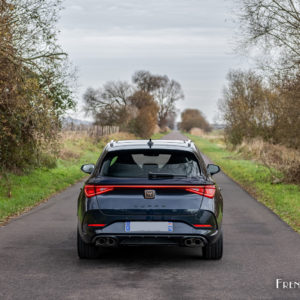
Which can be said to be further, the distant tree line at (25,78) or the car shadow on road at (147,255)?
the distant tree line at (25,78)

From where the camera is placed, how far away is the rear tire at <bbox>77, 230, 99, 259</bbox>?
288 inches

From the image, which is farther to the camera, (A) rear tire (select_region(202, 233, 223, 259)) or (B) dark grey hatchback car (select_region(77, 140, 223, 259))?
(A) rear tire (select_region(202, 233, 223, 259))

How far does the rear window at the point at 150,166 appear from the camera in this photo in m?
7.09

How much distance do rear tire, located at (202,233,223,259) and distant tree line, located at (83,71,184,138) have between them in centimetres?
5739

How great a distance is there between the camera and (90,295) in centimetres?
560

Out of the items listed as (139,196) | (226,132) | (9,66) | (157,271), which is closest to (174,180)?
→ (139,196)

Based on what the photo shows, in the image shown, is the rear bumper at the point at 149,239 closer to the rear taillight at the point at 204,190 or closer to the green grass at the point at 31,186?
the rear taillight at the point at 204,190

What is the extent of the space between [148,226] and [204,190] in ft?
2.67

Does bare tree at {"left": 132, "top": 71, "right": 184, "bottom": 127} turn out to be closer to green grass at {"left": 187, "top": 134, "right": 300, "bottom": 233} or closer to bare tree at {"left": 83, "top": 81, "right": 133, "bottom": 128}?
bare tree at {"left": 83, "top": 81, "right": 133, "bottom": 128}

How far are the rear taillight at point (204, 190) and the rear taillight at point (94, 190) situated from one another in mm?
981

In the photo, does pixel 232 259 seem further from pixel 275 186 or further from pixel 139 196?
pixel 275 186

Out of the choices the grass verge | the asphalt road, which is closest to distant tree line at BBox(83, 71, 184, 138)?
the grass verge

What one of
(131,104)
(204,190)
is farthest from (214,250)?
(131,104)

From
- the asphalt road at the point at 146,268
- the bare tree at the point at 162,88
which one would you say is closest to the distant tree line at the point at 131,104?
the bare tree at the point at 162,88
